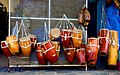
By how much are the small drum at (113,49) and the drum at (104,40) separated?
0.16 meters

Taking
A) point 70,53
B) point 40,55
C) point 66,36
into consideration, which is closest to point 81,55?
point 70,53

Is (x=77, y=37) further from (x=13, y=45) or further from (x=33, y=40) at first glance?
(x=13, y=45)

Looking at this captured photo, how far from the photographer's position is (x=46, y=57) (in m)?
6.95

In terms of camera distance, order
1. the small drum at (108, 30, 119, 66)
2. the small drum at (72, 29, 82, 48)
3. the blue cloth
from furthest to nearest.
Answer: the blue cloth → the small drum at (108, 30, 119, 66) → the small drum at (72, 29, 82, 48)

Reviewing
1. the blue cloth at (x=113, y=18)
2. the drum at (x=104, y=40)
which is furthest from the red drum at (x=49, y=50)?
the blue cloth at (x=113, y=18)

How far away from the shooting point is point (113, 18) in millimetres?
7473

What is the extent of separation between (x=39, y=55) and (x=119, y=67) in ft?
6.60

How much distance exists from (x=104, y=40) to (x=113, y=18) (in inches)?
28.5

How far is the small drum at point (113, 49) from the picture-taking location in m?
7.18

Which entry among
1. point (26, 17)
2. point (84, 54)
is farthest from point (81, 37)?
point (26, 17)

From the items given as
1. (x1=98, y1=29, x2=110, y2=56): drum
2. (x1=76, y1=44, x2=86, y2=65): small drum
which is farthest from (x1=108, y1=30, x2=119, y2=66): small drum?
(x1=76, y1=44, x2=86, y2=65): small drum

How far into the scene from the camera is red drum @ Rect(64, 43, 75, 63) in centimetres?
714

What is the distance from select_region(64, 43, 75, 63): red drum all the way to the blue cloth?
1134 mm

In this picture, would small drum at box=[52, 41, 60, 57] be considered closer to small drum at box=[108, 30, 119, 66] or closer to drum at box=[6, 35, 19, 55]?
drum at box=[6, 35, 19, 55]
